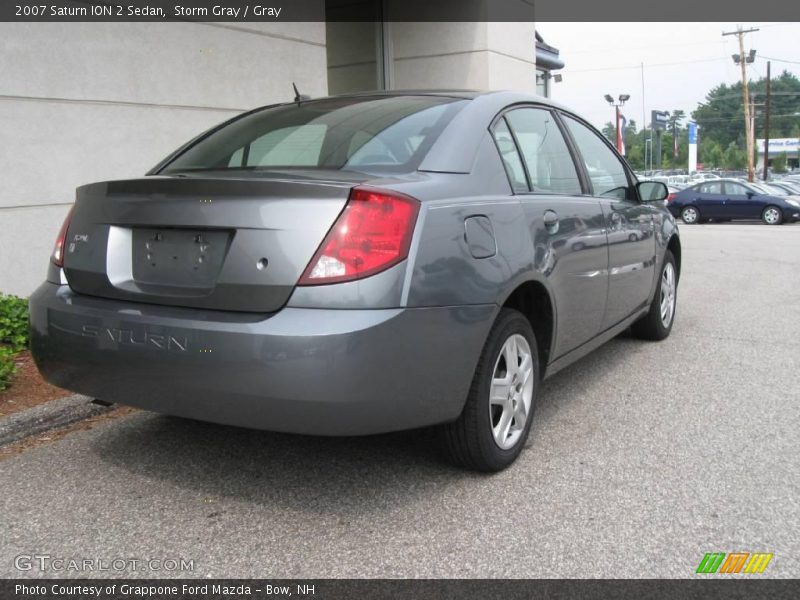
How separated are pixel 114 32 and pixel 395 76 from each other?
5600mm

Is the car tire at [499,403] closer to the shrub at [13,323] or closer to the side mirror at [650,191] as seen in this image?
the side mirror at [650,191]

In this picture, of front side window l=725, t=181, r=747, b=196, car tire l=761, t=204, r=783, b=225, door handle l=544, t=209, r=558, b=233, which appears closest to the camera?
door handle l=544, t=209, r=558, b=233

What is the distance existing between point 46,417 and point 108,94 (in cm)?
360

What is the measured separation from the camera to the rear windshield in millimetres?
3164

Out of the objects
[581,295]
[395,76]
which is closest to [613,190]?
[581,295]

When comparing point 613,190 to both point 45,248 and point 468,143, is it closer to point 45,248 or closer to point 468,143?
point 468,143

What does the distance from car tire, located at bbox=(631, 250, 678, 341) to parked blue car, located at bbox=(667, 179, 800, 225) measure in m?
18.8

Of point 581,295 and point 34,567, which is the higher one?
point 581,295

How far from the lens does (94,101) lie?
21.2 feet

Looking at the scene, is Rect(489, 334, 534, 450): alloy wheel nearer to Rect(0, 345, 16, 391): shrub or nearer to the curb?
the curb

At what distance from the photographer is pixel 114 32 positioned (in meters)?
6.63

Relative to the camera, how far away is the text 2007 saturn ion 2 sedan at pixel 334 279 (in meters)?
2.61
